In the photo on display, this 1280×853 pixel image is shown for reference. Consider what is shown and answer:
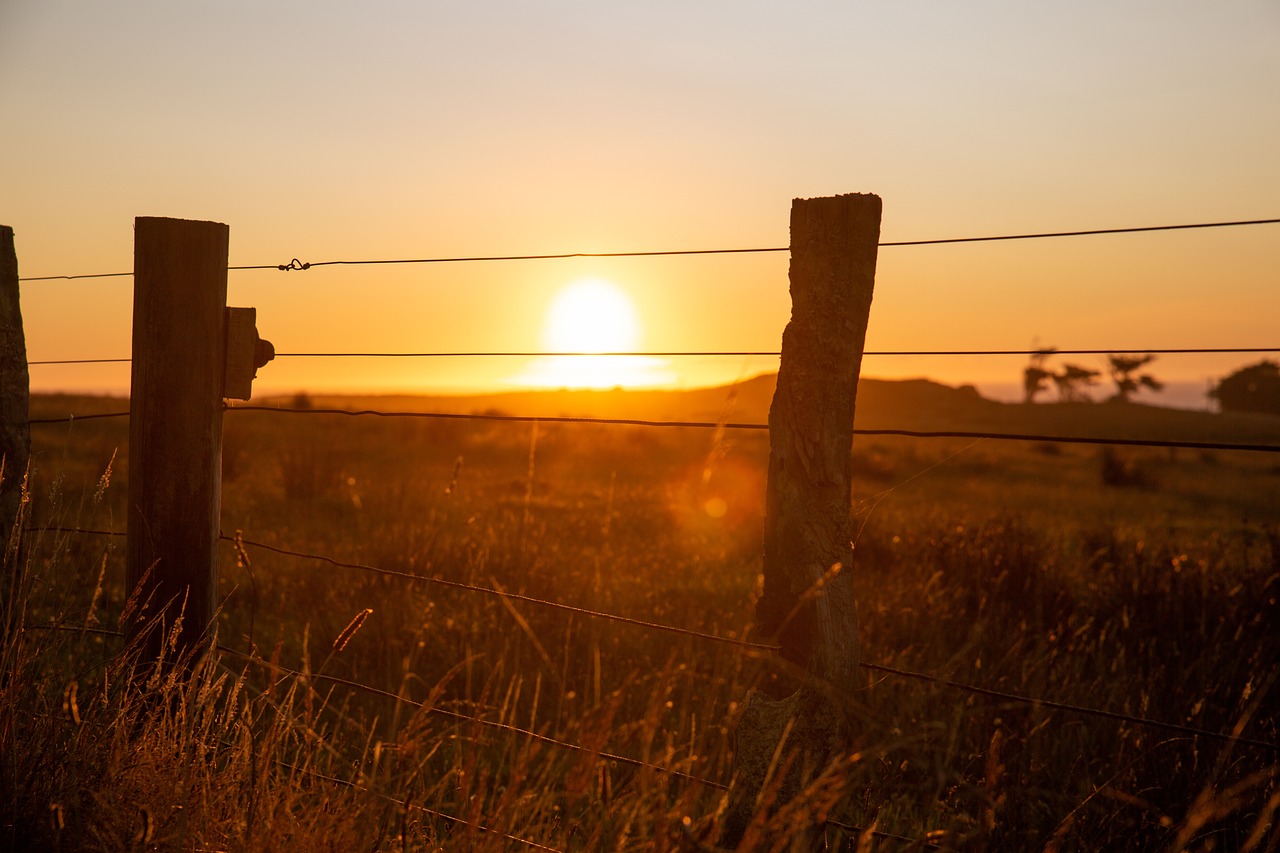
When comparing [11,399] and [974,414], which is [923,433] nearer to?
[11,399]

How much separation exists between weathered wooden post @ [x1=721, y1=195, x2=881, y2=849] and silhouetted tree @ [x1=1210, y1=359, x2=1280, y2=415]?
87908 millimetres

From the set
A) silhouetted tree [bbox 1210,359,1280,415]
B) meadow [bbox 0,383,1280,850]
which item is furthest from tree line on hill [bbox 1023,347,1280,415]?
meadow [bbox 0,383,1280,850]

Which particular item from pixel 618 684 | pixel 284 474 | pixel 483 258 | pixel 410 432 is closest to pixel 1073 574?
pixel 618 684

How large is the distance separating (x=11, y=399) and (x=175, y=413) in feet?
2.51

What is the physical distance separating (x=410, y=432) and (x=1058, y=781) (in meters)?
20.3

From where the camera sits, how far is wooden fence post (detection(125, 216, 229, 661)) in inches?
107

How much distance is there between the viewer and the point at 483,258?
3.13 meters

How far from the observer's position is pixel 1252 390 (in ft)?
258

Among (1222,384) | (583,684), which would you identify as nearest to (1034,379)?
(1222,384)

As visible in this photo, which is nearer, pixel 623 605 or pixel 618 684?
pixel 618 684

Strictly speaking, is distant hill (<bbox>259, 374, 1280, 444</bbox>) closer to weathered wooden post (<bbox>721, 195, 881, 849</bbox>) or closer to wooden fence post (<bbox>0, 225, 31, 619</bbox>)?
wooden fence post (<bbox>0, 225, 31, 619</bbox>)

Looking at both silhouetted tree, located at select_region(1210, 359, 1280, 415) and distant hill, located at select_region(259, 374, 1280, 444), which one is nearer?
distant hill, located at select_region(259, 374, 1280, 444)

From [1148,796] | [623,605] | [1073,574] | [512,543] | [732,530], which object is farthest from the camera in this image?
[732,530]

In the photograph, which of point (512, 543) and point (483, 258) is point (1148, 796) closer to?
point (483, 258)
